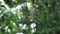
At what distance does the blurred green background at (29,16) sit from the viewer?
4.48 feet

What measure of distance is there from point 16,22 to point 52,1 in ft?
1.33

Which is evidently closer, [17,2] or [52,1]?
[17,2]

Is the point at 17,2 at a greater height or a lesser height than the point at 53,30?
greater

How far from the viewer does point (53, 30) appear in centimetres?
156

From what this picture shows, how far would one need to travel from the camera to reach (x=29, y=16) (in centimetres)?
147

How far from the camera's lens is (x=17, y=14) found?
136 cm

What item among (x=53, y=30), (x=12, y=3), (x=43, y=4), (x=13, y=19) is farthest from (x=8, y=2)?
(x=53, y=30)

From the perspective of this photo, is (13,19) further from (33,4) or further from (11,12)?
(33,4)

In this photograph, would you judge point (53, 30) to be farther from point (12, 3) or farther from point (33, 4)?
point (12, 3)

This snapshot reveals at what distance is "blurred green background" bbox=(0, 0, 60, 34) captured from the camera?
4.48 ft

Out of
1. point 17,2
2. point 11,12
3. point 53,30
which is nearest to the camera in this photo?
point 11,12

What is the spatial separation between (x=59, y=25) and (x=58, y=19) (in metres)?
0.06

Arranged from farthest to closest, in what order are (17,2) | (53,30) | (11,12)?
(53,30)
(17,2)
(11,12)

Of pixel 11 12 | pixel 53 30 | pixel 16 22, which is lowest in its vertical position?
pixel 53 30
